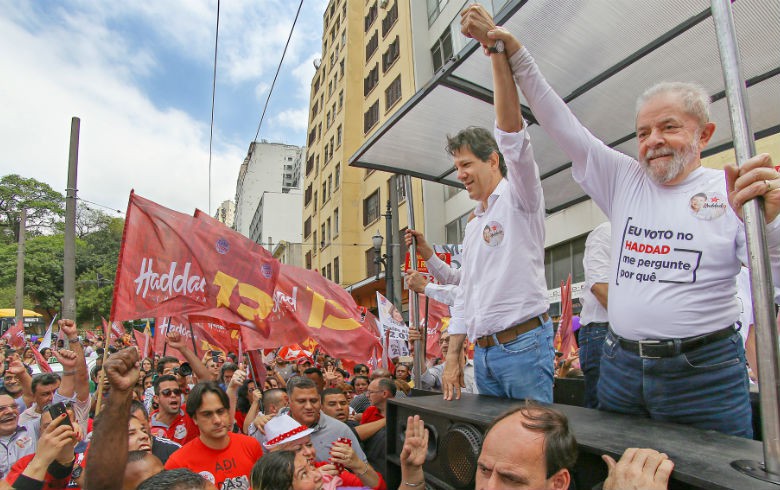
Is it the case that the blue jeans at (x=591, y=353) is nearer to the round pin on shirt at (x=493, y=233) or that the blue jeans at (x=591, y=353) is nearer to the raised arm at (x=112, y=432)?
the round pin on shirt at (x=493, y=233)

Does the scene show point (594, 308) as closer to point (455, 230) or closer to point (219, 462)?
point (219, 462)

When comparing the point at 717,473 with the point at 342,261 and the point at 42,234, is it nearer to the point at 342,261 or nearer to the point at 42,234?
the point at 342,261

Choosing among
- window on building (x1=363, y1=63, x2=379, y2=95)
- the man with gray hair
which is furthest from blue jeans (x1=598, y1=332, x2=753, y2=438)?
window on building (x1=363, y1=63, x2=379, y2=95)

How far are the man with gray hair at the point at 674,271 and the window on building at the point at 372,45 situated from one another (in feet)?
88.6

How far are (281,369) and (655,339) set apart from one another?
918cm

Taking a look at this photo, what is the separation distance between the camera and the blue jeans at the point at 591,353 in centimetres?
292

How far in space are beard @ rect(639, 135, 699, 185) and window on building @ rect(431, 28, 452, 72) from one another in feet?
64.1

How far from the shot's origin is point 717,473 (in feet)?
3.87

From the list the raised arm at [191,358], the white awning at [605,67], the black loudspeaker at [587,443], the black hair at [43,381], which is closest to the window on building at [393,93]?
the raised arm at [191,358]

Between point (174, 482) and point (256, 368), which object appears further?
point (256, 368)

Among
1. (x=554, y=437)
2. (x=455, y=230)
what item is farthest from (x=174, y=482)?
(x=455, y=230)

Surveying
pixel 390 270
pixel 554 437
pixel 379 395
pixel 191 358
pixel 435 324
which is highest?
pixel 390 270

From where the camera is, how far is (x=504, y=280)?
256 cm

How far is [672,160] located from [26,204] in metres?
63.0
